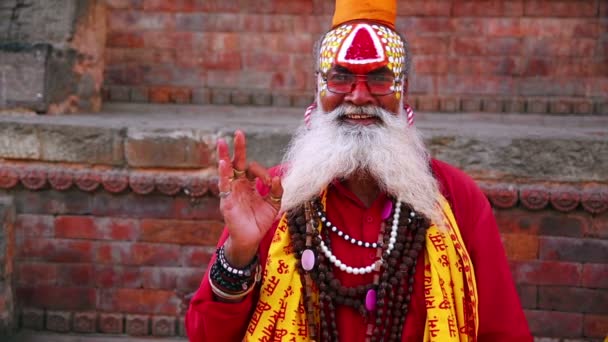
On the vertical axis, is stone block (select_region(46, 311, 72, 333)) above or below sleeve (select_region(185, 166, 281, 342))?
below

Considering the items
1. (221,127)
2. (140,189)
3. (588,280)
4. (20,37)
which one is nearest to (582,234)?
(588,280)

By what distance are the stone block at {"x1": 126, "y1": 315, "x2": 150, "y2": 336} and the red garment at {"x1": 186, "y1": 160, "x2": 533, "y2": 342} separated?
2.26 m

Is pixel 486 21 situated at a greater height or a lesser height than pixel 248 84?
greater

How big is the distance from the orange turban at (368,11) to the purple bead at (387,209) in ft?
1.85

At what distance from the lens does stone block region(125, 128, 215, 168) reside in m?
4.35

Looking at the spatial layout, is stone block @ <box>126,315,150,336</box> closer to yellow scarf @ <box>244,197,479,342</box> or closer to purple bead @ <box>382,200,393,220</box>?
yellow scarf @ <box>244,197,479,342</box>

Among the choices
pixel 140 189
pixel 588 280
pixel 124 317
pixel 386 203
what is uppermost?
pixel 386 203

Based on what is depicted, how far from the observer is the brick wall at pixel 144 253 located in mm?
4254

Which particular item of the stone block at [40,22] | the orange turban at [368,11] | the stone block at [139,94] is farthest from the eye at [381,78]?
the stone block at [139,94]

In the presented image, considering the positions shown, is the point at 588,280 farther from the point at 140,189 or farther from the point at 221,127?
the point at 140,189

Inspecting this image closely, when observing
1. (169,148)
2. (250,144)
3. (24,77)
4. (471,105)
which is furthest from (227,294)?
(471,105)

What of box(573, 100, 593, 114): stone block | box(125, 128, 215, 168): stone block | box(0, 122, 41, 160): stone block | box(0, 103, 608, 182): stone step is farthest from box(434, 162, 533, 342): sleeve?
box(573, 100, 593, 114): stone block

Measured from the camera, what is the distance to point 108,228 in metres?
4.50

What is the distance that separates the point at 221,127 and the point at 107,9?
6.38 ft
